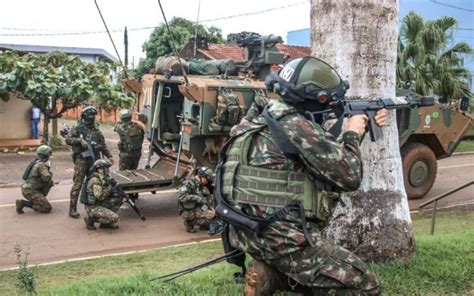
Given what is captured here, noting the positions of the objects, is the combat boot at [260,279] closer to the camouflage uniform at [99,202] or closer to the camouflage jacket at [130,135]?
the camouflage uniform at [99,202]

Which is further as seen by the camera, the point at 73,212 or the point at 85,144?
the point at 85,144

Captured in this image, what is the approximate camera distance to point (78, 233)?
7.88 m

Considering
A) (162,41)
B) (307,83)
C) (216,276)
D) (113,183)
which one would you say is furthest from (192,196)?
(162,41)

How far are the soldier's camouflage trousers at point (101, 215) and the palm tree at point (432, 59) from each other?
457 inches

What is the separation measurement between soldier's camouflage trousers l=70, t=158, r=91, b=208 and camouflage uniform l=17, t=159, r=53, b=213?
408 millimetres

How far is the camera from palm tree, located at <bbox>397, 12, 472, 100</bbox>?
17.5m

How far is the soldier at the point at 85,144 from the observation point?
360 inches

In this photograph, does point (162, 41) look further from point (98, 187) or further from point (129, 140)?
point (98, 187)

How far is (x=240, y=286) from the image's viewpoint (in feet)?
12.7

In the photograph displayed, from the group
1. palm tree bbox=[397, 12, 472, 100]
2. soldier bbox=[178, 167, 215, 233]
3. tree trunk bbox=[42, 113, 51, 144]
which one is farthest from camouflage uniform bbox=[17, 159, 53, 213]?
palm tree bbox=[397, 12, 472, 100]

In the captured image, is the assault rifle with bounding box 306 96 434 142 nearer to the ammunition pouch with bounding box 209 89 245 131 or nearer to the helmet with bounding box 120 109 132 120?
the ammunition pouch with bounding box 209 89 245 131

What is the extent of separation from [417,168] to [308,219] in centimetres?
813

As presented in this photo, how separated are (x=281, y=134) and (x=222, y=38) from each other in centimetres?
3073

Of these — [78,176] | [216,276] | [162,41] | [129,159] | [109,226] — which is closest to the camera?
[216,276]
